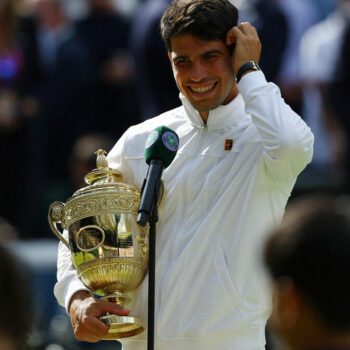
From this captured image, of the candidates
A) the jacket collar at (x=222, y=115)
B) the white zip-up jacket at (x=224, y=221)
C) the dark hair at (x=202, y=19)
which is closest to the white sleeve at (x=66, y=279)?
the white zip-up jacket at (x=224, y=221)

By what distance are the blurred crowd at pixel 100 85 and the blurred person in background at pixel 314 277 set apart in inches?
286

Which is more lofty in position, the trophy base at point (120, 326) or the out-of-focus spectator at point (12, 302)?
the trophy base at point (120, 326)

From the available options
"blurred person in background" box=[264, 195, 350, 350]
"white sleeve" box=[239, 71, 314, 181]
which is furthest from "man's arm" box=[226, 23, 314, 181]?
"blurred person in background" box=[264, 195, 350, 350]

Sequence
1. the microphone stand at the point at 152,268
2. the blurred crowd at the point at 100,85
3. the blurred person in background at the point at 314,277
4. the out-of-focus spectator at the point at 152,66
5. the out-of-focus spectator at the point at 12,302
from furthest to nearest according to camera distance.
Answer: the blurred crowd at the point at 100,85 → the out-of-focus spectator at the point at 152,66 → the microphone stand at the point at 152,268 → the blurred person in background at the point at 314,277 → the out-of-focus spectator at the point at 12,302

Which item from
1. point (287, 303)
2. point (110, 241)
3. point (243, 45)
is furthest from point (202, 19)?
point (287, 303)

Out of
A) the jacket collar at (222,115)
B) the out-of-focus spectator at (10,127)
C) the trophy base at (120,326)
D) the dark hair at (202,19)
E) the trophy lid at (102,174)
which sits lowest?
the trophy base at (120,326)

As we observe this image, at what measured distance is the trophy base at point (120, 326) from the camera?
578cm

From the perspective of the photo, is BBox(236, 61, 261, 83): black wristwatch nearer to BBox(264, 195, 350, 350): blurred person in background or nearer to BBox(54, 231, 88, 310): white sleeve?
BBox(54, 231, 88, 310): white sleeve

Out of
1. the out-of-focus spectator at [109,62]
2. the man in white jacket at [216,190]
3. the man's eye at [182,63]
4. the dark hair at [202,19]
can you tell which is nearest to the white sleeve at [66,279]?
the man in white jacket at [216,190]

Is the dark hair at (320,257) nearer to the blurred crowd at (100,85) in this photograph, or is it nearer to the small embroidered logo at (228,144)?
the small embroidered logo at (228,144)

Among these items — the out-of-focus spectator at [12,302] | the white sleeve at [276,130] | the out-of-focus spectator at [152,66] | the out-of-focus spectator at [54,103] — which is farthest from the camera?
the out-of-focus spectator at [54,103]

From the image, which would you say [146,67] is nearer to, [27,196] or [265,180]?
[27,196]

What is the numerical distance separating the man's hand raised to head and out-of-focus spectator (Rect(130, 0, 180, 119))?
4377 mm

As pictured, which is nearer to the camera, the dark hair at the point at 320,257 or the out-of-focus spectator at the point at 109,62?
the dark hair at the point at 320,257
